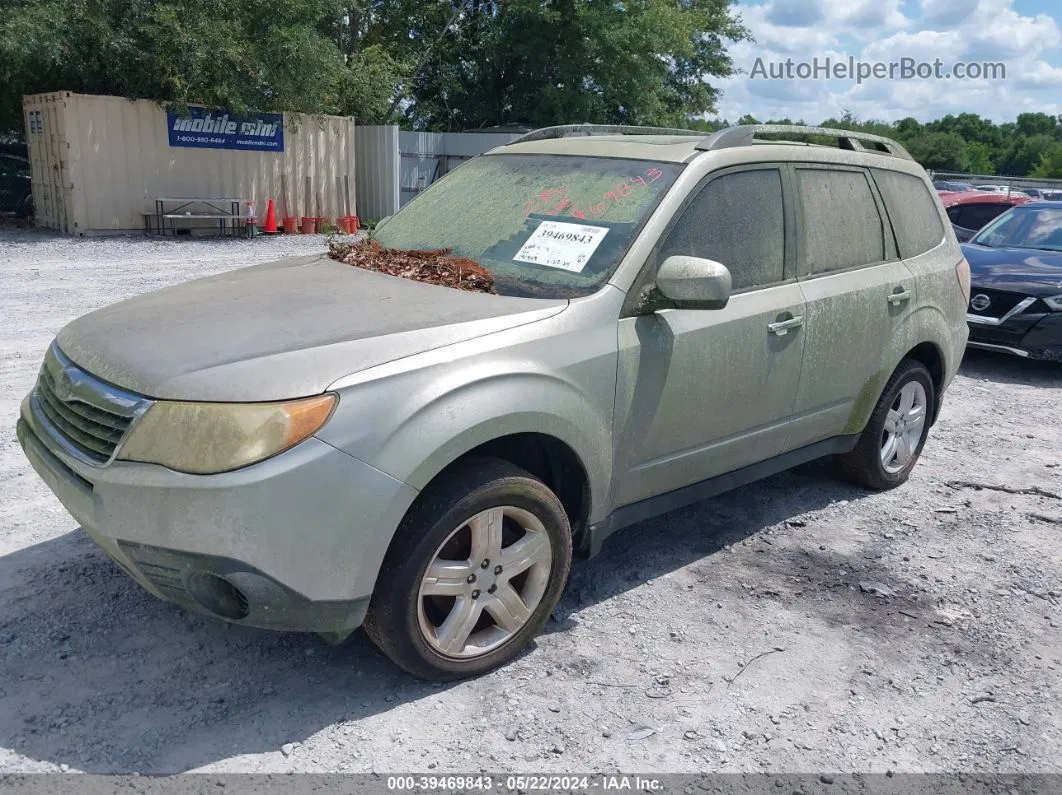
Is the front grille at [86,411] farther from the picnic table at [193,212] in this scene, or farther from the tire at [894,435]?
the picnic table at [193,212]

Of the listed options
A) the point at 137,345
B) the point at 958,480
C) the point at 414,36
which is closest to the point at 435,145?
the point at 414,36

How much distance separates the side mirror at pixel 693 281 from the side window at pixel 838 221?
110 cm

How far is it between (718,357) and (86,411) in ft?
7.70

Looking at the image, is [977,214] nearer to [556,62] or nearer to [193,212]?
[193,212]

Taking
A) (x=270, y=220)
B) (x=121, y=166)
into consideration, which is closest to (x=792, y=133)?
(x=121, y=166)

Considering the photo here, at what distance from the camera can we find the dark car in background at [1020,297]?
844 centimetres

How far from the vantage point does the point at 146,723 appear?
3.03m

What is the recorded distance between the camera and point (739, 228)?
4.10 m

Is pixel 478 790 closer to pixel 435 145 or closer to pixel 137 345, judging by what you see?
pixel 137 345

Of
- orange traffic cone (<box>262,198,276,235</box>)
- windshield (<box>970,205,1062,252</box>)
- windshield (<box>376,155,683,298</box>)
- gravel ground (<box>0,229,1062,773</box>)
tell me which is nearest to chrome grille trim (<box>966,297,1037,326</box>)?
windshield (<box>970,205,1062,252</box>)

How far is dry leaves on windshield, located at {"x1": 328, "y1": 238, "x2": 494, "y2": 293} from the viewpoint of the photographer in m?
3.70

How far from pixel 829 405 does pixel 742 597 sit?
3.66ft

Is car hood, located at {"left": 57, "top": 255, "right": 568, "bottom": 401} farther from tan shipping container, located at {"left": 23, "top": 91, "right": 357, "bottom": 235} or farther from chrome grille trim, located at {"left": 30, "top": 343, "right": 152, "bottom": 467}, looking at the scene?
tan shipping container, located at {"left": 23, "top": 91, "right": 357, "bottom": 235}

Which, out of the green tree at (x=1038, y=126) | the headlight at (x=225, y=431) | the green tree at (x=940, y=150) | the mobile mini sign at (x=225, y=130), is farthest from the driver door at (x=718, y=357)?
the green tree at (x=1038, y=126)
